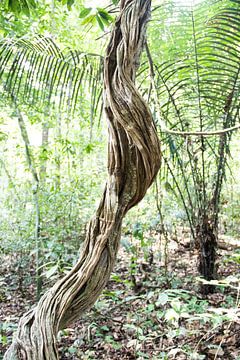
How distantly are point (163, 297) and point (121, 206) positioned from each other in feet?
2.11

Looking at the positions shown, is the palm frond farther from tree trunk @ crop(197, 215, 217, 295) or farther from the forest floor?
tree trunk @ crop(197, 215, 217, 295)

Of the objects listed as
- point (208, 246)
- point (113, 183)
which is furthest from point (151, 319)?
point (113, 183)

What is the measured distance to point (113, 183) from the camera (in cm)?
61

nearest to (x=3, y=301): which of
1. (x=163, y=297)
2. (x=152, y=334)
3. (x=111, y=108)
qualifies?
(x=152, y=334)

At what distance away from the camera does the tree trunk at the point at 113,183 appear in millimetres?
553

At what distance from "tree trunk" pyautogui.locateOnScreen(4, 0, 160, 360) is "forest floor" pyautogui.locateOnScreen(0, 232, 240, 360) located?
433mm

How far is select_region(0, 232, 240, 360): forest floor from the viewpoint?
1213 millimetres

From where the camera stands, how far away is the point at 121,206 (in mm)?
614

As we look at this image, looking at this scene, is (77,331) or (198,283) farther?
(198,283)

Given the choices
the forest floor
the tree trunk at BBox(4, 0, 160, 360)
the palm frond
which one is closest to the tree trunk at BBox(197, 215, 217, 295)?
the forest floor

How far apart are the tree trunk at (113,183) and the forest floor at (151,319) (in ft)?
1.42

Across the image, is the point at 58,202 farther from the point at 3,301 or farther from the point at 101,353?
the point at 101,353

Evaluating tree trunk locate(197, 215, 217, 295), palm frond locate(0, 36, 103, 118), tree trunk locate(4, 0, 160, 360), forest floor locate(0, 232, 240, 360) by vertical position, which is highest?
palm frond locate(0, 36, 103, 118)

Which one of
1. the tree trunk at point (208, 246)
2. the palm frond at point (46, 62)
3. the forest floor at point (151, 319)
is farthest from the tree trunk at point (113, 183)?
the tree trunk at point (208, 246)
